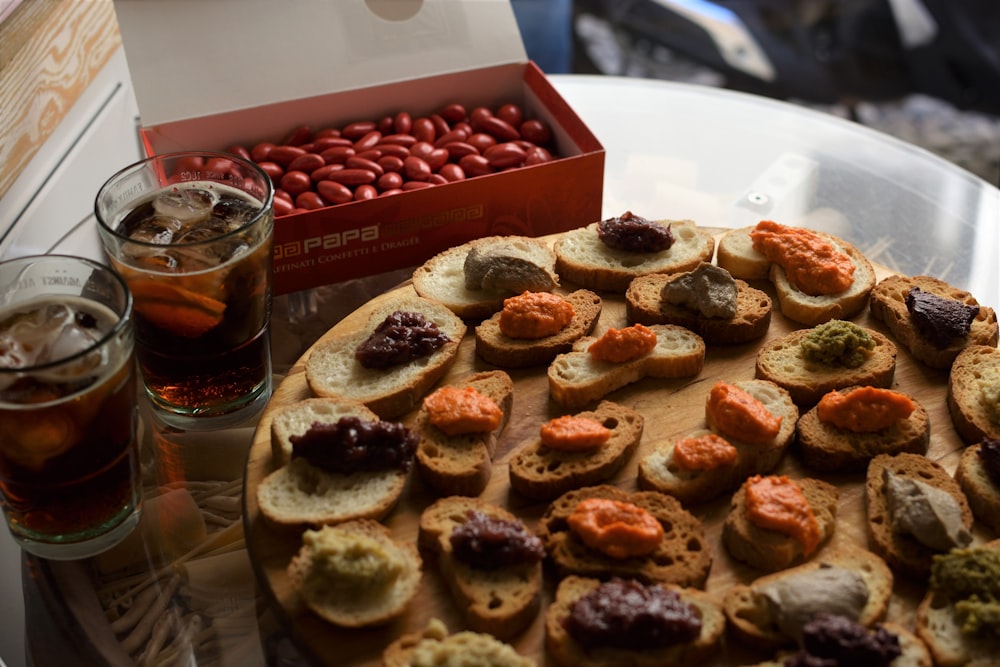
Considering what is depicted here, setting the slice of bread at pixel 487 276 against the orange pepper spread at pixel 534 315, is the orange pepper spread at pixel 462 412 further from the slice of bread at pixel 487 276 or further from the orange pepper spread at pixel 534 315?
the slice of bread at pixel 487 276

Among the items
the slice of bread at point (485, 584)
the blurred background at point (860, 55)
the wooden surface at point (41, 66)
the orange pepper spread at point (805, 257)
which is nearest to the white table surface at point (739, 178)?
the wooden surface at point (41, 66)

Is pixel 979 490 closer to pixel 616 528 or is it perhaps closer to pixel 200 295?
pixel 616 528

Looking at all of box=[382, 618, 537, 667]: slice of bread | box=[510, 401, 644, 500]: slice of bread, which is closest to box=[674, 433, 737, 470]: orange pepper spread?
box=[510, 401, 644, 500]: slice of bread

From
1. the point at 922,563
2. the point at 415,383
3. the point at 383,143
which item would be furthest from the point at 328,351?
the point at 922,563

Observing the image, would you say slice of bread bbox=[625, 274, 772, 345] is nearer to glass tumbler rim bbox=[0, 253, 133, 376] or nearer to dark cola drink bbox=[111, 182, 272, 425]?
dark cola drink bbox=[111, 182, 272, 425]

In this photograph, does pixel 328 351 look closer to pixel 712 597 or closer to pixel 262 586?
pixel 262 586

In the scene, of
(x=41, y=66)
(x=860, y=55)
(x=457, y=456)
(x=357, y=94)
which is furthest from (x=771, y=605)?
(x=860, y=55)
